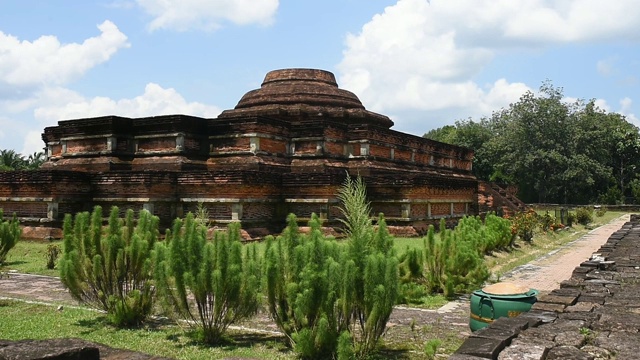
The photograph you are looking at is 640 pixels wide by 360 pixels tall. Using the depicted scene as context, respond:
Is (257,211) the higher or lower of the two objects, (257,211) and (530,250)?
the higher

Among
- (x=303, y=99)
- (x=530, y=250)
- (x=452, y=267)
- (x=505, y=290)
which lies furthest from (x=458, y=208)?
(x=505, y=290)

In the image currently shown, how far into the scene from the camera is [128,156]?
18047 mm

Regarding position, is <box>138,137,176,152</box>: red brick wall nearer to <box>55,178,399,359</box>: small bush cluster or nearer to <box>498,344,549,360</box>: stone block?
<box>55,178,399,359</box>: small bush cluster

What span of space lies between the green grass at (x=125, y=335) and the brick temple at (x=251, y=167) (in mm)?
7560

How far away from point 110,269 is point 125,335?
94 centimetres

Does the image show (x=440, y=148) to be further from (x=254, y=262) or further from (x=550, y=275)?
(x=254, y=262)

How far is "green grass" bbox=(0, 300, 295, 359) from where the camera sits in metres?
5.51

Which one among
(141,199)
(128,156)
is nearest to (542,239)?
(141,199)

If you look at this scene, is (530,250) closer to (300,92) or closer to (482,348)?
(300,92)

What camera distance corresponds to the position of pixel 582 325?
17.1ft

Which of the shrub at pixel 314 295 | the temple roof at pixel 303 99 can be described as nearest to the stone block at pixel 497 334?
the shrub at pixel 314 295

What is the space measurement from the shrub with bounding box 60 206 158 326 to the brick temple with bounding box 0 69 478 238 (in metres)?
7.50

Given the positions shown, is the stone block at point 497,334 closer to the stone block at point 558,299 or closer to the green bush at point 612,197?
the stone block at point 558,299

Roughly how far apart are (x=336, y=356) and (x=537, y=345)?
1.71 metres
